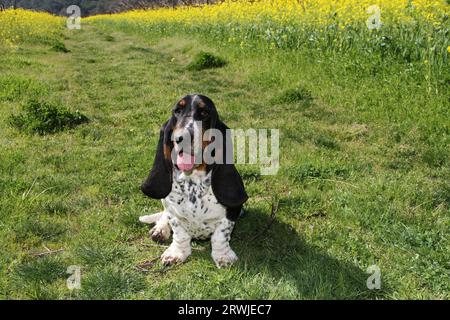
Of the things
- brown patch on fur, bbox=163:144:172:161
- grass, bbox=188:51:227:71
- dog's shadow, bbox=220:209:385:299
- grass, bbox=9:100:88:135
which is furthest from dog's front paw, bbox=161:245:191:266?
grass, bbox=188:51:227:71

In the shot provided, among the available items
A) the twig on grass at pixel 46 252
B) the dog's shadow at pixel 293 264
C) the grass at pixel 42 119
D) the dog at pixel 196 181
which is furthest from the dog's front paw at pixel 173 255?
the grass at pixel 42 119

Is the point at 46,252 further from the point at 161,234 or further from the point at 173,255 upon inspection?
the point at 173,255

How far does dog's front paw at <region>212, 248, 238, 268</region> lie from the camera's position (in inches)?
149

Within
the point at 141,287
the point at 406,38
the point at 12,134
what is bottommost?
the point at 141,287

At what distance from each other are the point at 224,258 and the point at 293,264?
1.87ft

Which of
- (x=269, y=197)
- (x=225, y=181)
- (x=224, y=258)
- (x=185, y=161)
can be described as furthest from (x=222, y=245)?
(x=269, y=197)

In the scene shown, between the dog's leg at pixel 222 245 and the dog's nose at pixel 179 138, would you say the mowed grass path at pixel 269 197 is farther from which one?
the dog's nose at pixel 179 138

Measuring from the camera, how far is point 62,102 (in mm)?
9305

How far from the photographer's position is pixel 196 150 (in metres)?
3.35

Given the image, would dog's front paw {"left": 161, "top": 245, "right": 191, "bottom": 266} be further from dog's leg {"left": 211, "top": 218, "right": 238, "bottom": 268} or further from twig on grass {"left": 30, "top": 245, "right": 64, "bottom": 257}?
twig on grass {"left": 30, "top": 245, "right": 64, "bottom": 257}

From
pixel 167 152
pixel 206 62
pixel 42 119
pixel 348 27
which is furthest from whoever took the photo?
pixel 206 62
